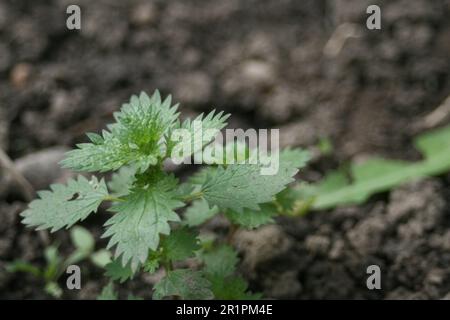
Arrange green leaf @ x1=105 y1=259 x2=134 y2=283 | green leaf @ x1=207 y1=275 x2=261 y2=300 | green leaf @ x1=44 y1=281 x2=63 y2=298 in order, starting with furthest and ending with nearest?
green leaf @ x1=44 y1=281 x2=63 y2=298 < green leaf @ x1=207 y1=275 x2=261 y2=300 < green leaf @ x1=105 y1=259 x2=134 y2=283

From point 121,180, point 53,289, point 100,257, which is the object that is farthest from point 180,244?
point 53,289

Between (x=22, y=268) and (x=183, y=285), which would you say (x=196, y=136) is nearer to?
(x=183, y=285)

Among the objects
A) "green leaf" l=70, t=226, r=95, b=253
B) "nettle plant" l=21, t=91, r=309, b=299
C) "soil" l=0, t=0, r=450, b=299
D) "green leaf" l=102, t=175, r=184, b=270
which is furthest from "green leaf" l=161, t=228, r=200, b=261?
"green leaf" l=70, t=226, r=95, b=253

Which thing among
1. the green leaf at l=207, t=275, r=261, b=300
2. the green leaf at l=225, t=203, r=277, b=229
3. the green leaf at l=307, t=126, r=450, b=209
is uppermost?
the green leaf at l=307, t=126, r=450, b=209

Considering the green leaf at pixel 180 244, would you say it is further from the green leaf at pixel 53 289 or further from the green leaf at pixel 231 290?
the green leaf at pixel 53 289

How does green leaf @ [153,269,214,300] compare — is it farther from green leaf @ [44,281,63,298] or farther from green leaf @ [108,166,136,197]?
green leaf @ [44,281,63,298]

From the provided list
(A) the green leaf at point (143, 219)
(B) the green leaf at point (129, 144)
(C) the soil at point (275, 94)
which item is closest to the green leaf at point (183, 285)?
(A) the green leaf at point (143, 219)
